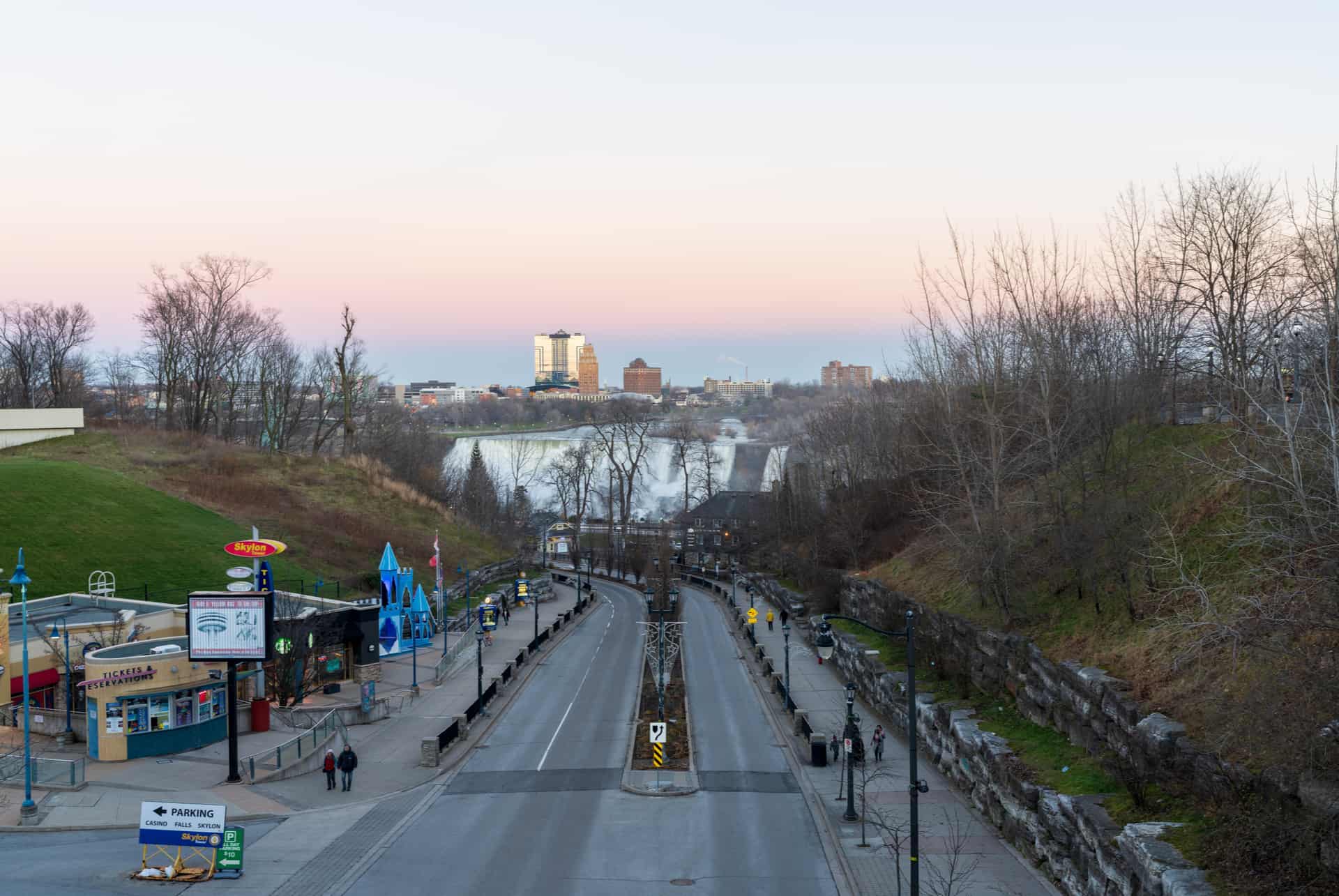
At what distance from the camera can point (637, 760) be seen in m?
31.8

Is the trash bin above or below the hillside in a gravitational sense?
below

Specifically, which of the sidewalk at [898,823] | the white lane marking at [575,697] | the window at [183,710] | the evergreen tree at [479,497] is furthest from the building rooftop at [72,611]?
the evergreen tree at [479,497]

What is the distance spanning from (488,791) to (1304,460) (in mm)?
22077

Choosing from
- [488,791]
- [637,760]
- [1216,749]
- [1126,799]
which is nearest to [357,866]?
[488,791]

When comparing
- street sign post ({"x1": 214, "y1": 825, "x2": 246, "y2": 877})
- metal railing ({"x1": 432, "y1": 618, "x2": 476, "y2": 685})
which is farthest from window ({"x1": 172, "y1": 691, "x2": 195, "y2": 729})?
metal railing ({"x1": 432, "y1": 618, "x2": 476, "y2": 685})

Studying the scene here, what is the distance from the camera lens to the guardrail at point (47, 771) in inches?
1107

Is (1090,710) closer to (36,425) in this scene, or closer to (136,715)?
(136,715)

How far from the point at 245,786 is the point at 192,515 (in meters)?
37.1

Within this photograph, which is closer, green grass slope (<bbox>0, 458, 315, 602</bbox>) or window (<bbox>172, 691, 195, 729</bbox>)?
window (<bbox>172, 691, 195, 729</bbox>)

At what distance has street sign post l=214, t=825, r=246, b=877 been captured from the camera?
21250 millimetres

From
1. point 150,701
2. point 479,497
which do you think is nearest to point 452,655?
point 150,701

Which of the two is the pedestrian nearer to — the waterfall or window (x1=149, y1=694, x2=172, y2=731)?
window (x1=149, y1=694, x2=172, y2=731)

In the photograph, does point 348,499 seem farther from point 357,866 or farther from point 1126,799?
point 1126,799

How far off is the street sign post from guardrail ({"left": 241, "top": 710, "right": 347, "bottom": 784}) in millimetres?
8644
